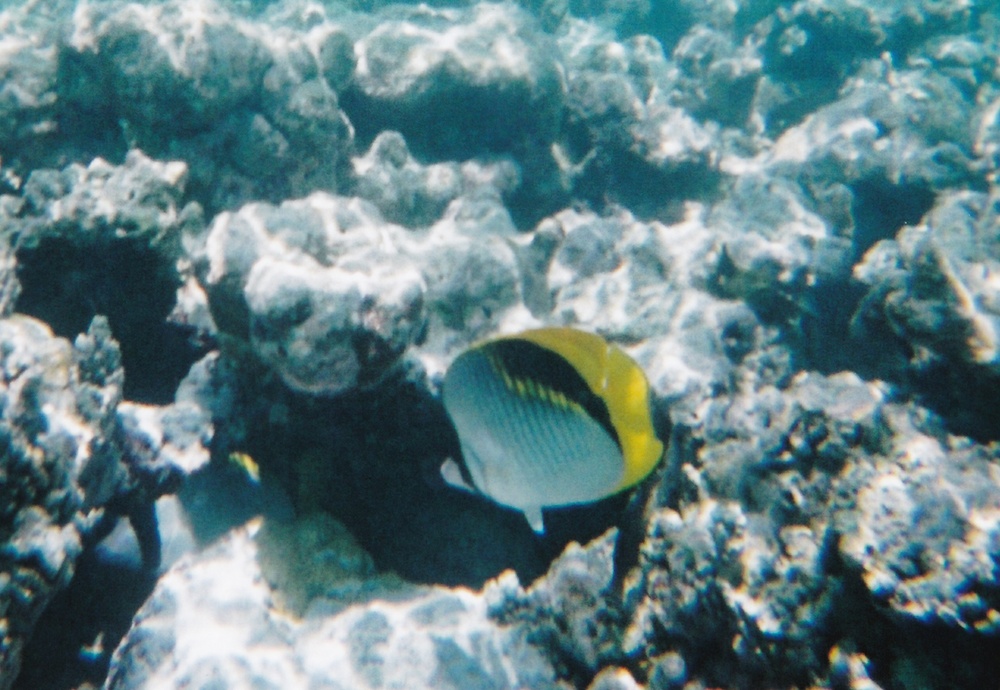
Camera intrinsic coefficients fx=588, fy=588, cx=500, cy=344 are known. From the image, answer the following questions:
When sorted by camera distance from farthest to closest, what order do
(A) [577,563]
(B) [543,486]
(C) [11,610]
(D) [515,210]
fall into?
(D) [515,210] < (A) [577,563] < (C) [11,610] < (B) [543,486]

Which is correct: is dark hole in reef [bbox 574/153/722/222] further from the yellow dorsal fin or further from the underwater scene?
the yellow dorsal fin

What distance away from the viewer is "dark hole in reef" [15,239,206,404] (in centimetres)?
307

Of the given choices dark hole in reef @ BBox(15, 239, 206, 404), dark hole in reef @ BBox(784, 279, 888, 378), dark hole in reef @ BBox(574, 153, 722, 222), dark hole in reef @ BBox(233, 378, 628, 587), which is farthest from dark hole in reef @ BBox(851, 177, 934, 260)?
dark hole in reef @ BBox(15, 239, 206, 404)

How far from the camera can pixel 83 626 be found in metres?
2.76

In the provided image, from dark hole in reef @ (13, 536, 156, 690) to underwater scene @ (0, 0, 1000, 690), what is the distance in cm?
1

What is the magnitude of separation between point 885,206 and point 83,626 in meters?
6.78

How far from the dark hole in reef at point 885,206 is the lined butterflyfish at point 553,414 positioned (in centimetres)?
521

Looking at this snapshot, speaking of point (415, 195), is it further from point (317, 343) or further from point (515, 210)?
point (317, 343)

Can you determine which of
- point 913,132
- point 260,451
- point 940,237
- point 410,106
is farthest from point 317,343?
point 913,132

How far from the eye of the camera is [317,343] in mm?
2670

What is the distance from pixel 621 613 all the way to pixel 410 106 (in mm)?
4133

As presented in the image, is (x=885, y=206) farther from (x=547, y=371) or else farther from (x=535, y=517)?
(x=547, y=371)

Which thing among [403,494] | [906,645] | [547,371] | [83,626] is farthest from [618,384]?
[83,626]

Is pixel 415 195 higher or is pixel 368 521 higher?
pixel 415 195
